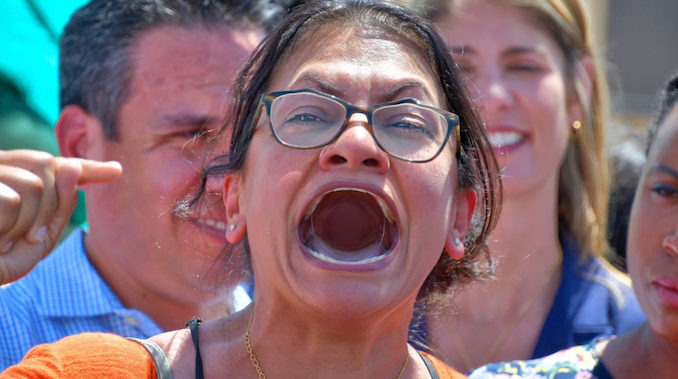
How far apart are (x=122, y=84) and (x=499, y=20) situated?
54.4 inches

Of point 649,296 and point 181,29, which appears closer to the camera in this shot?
point 649,296

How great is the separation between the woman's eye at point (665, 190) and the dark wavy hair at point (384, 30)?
23.7 inches

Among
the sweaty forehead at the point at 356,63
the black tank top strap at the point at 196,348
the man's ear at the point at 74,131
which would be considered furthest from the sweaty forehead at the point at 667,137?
the man's ear at the point at 74,131

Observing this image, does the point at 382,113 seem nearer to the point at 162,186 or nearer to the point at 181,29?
the point at 162,186

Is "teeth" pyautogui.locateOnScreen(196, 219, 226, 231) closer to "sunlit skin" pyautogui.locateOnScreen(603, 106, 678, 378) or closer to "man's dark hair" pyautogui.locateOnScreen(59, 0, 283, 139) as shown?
"man's dark hair" pyautogui.locateOnScreen(59, 0, 283, 139)

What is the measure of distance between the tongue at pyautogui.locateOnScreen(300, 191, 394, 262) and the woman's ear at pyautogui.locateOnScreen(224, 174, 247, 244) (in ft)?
0.52

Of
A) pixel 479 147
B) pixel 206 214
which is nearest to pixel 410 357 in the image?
pixel 479 147

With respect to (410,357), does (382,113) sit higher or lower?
higher

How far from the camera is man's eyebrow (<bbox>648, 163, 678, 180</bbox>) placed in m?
2.63

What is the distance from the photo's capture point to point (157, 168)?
297cm

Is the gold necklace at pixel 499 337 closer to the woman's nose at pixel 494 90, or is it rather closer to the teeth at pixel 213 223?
the woman's nose at pixel 494 90

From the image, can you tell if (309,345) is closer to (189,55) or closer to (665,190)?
(665,190)

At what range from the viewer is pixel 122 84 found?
309cm

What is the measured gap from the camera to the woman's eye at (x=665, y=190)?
263 centimetres
